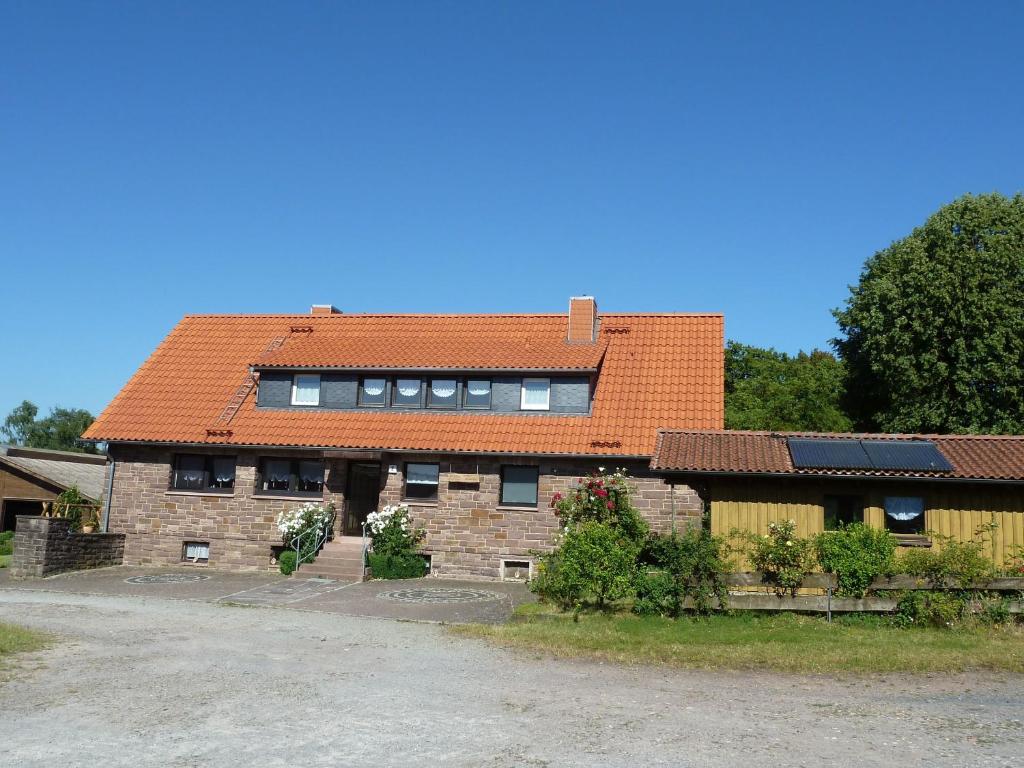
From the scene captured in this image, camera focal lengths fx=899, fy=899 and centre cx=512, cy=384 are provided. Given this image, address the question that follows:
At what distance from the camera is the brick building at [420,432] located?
2230 centimetres

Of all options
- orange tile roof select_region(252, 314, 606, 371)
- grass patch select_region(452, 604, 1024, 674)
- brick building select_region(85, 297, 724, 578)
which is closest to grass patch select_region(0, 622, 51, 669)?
grass patch select_region(452, 604, 1024, 674)

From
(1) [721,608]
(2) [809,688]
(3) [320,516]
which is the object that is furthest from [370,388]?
(2) [809,688]

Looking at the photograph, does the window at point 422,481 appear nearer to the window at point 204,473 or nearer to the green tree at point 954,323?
the window at point 204,473

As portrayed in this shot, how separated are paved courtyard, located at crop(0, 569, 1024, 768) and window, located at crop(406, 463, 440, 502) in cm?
900

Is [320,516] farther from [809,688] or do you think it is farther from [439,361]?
[809,688]

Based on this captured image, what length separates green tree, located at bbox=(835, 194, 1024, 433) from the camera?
29641mm

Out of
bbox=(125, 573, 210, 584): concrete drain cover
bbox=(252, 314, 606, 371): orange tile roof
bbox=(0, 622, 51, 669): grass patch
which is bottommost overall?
bbox=(0, 622, 51, 669): grass patch

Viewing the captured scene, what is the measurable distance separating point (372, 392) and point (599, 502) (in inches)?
302

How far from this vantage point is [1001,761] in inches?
291

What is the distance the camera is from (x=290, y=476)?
945 inches

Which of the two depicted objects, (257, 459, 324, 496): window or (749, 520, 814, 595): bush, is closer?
(749, 520, 814, 595): bush

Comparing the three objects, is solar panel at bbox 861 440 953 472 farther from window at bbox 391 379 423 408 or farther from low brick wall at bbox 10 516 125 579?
low brick wall at bbox 10 516 125 579

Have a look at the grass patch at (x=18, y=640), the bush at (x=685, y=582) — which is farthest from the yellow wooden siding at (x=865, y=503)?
the grass patch at (x=18, y=640)

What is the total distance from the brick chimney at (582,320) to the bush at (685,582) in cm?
1136
